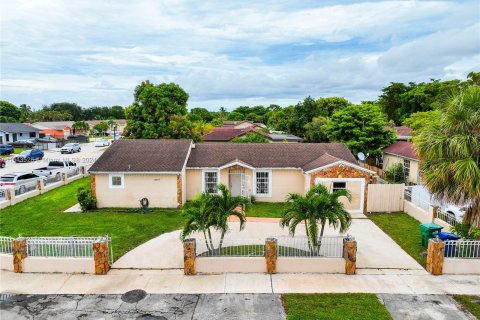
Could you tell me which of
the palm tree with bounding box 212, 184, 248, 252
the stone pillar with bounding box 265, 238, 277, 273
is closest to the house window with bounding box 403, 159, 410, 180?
the stone pillar with bounding box 265, 238, 277, 273

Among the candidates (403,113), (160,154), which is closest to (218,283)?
(160,154)

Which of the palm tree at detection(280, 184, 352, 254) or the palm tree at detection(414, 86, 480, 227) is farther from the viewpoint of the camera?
the palm tree at detection(280, 184, 352, 254)

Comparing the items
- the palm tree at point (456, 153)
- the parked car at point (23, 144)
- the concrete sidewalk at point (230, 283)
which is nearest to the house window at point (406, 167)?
the palm tree at point (456, 153)

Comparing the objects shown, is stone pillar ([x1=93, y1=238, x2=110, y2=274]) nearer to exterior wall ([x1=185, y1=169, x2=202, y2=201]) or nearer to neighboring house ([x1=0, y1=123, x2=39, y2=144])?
exterior wall ([x1=185, y1=169, x2=202, y2=201])

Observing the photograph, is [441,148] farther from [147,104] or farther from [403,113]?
[403,113]

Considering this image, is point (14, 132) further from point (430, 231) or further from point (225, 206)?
point (430, 231)

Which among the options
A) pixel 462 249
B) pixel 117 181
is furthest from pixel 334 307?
pixel 117 181

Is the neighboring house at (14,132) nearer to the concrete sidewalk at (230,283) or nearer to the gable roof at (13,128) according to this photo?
the gable roof at (13,128)
